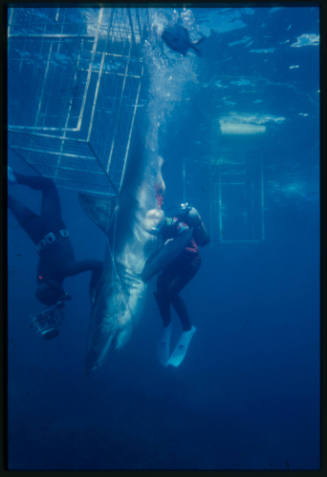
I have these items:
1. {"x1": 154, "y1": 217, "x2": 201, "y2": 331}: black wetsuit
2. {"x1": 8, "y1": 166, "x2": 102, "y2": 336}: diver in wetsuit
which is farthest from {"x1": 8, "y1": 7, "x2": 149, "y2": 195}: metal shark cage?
{"x1": 154, "y1": 217, "x2": 201, "y2": 331}: black wetsuit

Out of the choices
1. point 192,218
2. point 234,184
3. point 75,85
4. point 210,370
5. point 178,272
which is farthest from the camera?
point 234,184

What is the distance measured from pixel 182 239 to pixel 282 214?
2812cm

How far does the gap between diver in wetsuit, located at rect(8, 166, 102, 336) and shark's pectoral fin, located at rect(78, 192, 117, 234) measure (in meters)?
0.54

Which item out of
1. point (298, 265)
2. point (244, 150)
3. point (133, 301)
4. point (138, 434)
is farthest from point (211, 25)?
point (298, 265)

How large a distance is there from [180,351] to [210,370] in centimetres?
828

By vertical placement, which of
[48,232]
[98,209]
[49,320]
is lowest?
[49,320]

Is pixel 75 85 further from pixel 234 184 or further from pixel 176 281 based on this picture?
pixel 234 184

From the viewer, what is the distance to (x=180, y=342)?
6863 mm

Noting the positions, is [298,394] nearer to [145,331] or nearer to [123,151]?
[145,331]

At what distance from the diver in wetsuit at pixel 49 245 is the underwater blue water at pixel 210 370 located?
0.66 metres

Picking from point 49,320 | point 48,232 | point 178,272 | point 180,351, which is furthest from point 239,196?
point 49,320

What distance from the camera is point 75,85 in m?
5.44

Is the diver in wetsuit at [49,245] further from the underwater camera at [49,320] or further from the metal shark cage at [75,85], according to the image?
the metal shark cage at [75,85]

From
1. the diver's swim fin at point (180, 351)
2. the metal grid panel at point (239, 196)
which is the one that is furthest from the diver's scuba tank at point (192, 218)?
the metal grid panel at point (239, 196)
